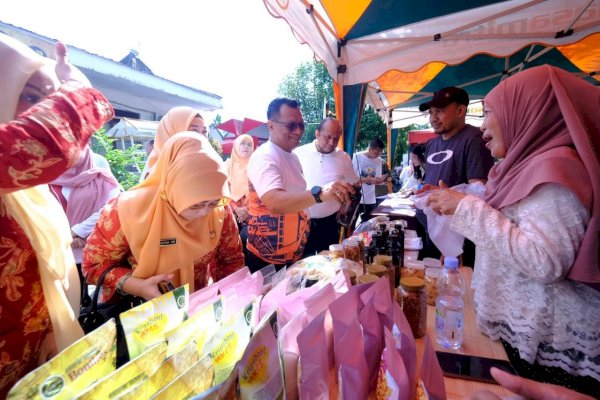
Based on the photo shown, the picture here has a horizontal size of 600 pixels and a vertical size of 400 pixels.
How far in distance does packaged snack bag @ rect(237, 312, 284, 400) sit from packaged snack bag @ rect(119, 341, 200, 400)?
0.40 ft

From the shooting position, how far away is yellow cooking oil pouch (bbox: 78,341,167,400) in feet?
1.59

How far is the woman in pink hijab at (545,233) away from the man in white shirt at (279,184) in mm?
1118

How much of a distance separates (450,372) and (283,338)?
0.57 m

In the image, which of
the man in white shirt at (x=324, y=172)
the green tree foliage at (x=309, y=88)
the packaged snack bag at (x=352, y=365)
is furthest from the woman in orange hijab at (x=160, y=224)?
the green tree foliage at (x=309, y=88)

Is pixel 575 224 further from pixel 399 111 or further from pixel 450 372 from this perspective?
pixel 399 111

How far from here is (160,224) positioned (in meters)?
1.23

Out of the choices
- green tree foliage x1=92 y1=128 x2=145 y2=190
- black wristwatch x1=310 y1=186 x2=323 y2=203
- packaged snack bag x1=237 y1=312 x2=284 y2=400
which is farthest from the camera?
green tree foliage x1=92 y1=128 x2=145 y2=190

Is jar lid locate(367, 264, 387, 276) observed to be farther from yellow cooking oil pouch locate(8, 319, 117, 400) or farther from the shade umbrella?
the shade umbrella

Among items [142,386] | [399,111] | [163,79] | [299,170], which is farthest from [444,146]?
[163,79]

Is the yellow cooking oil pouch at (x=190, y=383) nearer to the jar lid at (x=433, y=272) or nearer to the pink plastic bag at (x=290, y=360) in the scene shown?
the pink plastic bag at (x=290, y=360)

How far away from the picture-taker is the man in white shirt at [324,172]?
295 centimetres

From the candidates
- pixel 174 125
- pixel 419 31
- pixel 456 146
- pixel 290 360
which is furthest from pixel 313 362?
pixel 419 31

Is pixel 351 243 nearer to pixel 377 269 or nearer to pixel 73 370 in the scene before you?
A: pixel 377 269

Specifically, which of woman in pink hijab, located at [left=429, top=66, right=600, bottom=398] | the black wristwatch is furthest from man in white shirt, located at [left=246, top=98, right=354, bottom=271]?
woman in pink hijab, located at [left=429, top=66, right=600, bottom=398]
